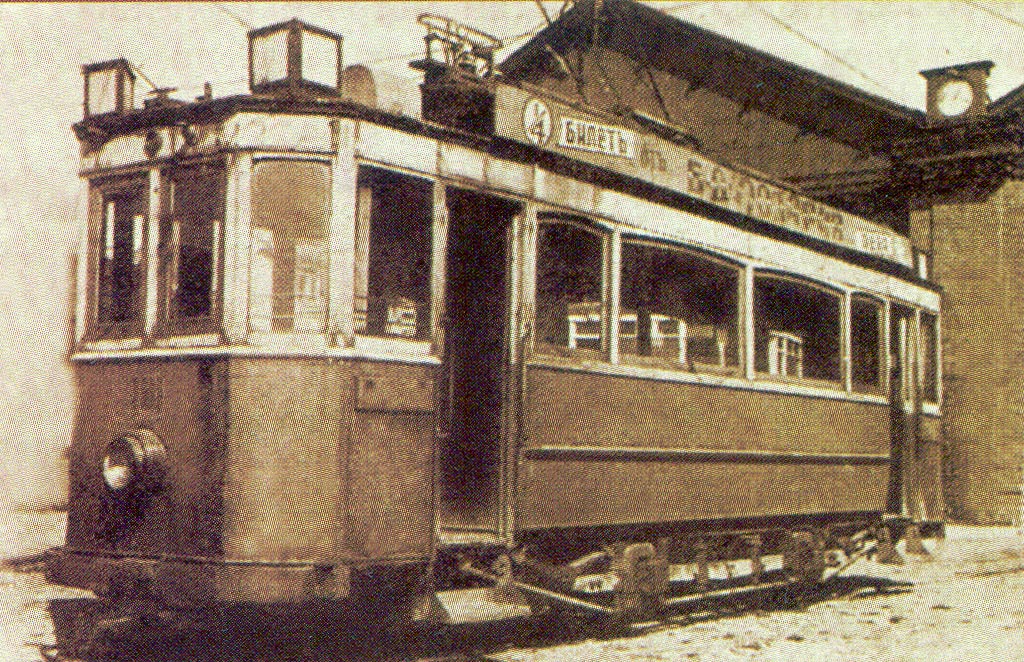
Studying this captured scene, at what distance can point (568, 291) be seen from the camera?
7.17 metres

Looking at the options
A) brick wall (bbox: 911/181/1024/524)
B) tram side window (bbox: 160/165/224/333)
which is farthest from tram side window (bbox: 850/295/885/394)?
brick wall (bbox: 911/181/1024/524)

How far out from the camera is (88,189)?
260 inches

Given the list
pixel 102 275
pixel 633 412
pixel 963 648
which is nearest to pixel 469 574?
pixel 633 412

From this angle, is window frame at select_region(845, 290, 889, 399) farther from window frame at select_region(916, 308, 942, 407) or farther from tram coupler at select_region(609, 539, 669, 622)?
tram coupler at select_region(609, 539, 669, 622)

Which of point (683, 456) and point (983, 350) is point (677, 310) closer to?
point (683, 456)

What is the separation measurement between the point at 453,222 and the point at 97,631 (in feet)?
9.18

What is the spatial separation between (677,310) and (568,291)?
3.84 ft

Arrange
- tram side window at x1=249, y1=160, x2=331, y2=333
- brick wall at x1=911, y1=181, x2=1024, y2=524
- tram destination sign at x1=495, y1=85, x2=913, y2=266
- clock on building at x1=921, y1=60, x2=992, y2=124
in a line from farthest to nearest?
clock on building at x1=921, y1=60, x2=992, y2=124, brick wall at x1=911, y1=181, x2=1024, y2=524, tram destination sign at x1=495, y1=85, x2=913, y2=266, tram side window at x1=249, y1=160, x2=331, y2=333

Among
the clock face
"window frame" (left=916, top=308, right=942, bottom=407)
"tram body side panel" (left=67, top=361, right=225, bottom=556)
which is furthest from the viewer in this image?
the clock face

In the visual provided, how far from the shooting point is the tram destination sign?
680cm

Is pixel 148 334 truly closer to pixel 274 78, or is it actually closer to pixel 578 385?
pixel 274 78

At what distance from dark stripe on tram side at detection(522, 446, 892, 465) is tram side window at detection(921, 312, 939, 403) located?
1.56 metres

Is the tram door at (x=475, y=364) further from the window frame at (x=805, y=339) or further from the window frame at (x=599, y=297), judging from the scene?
the window frame at (x=805, y=339)

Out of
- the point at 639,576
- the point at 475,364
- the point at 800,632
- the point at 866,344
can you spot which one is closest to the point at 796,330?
the point at 866,344
